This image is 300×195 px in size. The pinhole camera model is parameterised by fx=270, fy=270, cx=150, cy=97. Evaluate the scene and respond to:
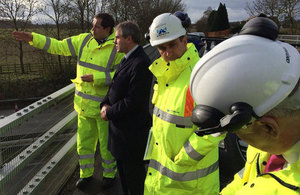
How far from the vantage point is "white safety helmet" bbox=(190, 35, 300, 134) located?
3.09 feet

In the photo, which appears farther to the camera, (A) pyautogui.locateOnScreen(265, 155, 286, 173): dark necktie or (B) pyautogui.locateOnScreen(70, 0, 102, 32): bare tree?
(B) pyautogui.locateOnScreen(70, 0, 102, 32): bare tree

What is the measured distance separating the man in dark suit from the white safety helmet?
172 centimetres

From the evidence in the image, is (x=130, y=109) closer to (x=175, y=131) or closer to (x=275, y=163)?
(x=175, y=131)

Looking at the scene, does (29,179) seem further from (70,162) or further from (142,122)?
(142,122)

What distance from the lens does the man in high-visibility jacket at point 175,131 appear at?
2002 mm

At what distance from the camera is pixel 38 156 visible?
2.92 meters

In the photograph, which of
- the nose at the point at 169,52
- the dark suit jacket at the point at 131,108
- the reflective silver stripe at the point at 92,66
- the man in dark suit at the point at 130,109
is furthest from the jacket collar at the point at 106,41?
the nose at the point at 169,52

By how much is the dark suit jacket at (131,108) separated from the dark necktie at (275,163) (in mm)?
1664

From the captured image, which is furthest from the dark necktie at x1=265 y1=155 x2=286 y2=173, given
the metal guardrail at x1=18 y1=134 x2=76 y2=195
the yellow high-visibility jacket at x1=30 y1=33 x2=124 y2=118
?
the yellow high-visibility jacket at x1=30 y1=33 x2=124 y2=118

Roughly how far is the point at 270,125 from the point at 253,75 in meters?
0.21

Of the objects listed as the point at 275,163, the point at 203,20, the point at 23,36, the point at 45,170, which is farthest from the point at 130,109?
the point at 203,20

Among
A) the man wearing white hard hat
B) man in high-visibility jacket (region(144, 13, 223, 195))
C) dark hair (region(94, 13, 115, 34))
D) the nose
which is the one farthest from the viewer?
dark hair (region(94, 13, 115, 34))

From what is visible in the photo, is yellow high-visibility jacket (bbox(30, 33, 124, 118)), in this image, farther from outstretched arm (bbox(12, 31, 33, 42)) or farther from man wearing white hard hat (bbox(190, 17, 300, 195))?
man wearing white hard hat (bbox(190, 17, 300, 195))

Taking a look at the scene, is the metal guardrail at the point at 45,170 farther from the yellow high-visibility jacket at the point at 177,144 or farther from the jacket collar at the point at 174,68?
the jacket collar at the point at 174,68
